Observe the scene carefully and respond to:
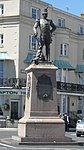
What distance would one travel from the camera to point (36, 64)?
2489 centimetres

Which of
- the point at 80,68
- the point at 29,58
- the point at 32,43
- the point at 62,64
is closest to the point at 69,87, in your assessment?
the point at 62,64

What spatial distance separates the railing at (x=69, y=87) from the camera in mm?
61219

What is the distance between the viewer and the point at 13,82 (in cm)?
5672

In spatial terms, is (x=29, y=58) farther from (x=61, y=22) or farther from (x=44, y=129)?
(x=44, y=129)

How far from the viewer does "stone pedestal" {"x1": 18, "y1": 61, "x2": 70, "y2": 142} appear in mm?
23969

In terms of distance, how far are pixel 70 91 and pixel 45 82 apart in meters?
38.2

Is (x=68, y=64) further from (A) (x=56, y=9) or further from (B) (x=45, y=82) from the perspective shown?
(B) (x=45, y=82)

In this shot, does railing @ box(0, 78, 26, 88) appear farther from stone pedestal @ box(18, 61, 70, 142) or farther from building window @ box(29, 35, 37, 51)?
stone pedestal @ box(18, 61, 70, 142)

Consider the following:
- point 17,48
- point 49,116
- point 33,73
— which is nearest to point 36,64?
point 33,73

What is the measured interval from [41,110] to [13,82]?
32.5 meters

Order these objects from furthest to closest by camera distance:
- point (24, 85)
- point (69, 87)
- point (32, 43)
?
point (69, 87)
point (32, 43)
point (24, 85)

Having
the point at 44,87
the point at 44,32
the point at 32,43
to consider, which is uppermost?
the point at 44,32

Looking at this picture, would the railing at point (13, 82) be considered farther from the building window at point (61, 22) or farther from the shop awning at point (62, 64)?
the building window at point (61, 22)

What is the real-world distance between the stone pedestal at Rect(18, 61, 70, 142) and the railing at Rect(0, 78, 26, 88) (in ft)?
101
